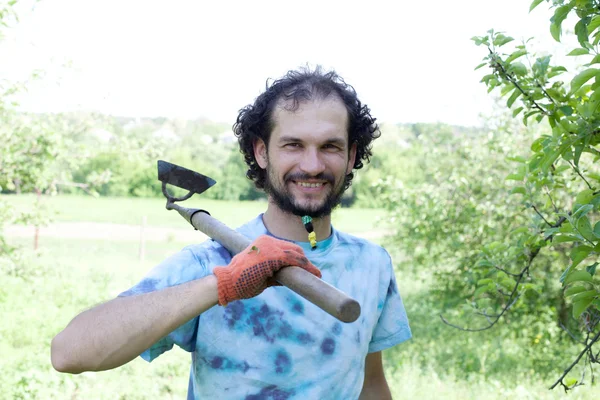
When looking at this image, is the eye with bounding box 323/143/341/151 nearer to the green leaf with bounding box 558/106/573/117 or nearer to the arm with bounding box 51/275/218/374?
the arm with bounding box 51/275/218/374

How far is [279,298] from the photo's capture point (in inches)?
81.4

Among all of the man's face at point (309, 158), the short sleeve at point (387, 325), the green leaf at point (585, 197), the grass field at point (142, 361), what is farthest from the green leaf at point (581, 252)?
the grass field at point (142, 361)

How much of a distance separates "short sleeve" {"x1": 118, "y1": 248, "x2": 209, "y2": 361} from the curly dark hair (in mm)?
570

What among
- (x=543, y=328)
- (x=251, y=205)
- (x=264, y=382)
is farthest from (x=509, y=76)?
(x=251, y=205)

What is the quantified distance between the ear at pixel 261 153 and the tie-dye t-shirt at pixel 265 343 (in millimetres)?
320

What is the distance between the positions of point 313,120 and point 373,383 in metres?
1.04

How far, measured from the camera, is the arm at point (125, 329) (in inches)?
63.3

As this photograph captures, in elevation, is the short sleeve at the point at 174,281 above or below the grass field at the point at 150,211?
above

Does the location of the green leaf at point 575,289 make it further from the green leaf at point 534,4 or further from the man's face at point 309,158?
the green leaf at point 534,4

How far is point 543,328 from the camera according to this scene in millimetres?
7020

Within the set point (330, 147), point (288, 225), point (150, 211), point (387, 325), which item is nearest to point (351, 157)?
point (330, 147)

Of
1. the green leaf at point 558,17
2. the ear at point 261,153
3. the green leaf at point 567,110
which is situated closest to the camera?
the green leaf at point 558,17

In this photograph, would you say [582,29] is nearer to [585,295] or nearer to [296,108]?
[585,295]

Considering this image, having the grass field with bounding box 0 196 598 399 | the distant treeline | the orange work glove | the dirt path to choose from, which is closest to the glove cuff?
the orange work glove
